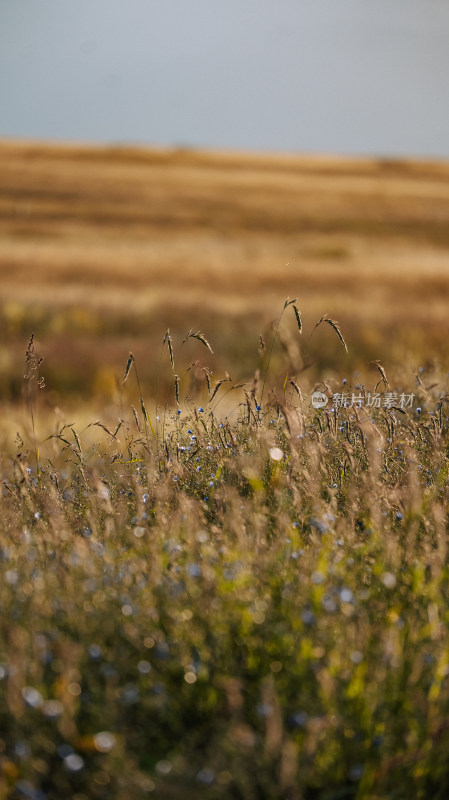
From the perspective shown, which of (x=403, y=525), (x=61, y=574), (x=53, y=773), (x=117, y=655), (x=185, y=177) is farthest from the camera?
(x=185, y=177)

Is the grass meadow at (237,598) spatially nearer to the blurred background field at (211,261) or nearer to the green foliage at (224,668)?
the green foliage at (224,668)

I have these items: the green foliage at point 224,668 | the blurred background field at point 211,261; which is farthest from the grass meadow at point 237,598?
the blurred background field at point 211,261

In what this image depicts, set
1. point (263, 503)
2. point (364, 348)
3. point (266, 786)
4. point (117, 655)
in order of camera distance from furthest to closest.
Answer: point (364, 348) → point (263, 503) → point (117, 655) → point (266, 786)

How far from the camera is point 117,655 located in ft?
7.38

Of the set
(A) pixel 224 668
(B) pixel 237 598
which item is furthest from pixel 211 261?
(A) pixel 224 668

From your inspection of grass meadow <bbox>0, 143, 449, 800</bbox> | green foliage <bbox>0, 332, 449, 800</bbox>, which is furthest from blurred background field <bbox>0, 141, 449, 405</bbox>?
green foliage <bbox>0, 332, 449, 800</bbox>

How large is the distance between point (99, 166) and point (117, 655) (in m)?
50.0

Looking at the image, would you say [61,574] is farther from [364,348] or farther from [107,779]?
[364,348]

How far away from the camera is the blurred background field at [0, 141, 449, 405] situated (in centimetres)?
1151

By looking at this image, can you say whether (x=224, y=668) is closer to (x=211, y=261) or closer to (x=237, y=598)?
(x=237, y=598)

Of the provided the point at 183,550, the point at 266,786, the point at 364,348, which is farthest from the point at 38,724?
the point at 364,348

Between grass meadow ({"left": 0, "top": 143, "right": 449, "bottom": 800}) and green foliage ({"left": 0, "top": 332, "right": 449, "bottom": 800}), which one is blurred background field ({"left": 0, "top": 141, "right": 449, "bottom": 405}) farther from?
green foliage ({"left": 0, "top": 332, "right": 449, "bottom": 800})

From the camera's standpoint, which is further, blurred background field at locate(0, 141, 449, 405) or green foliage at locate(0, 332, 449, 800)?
blurred background field at locate(0, 141, 449, 405)

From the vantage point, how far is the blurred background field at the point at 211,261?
37.8 ft
